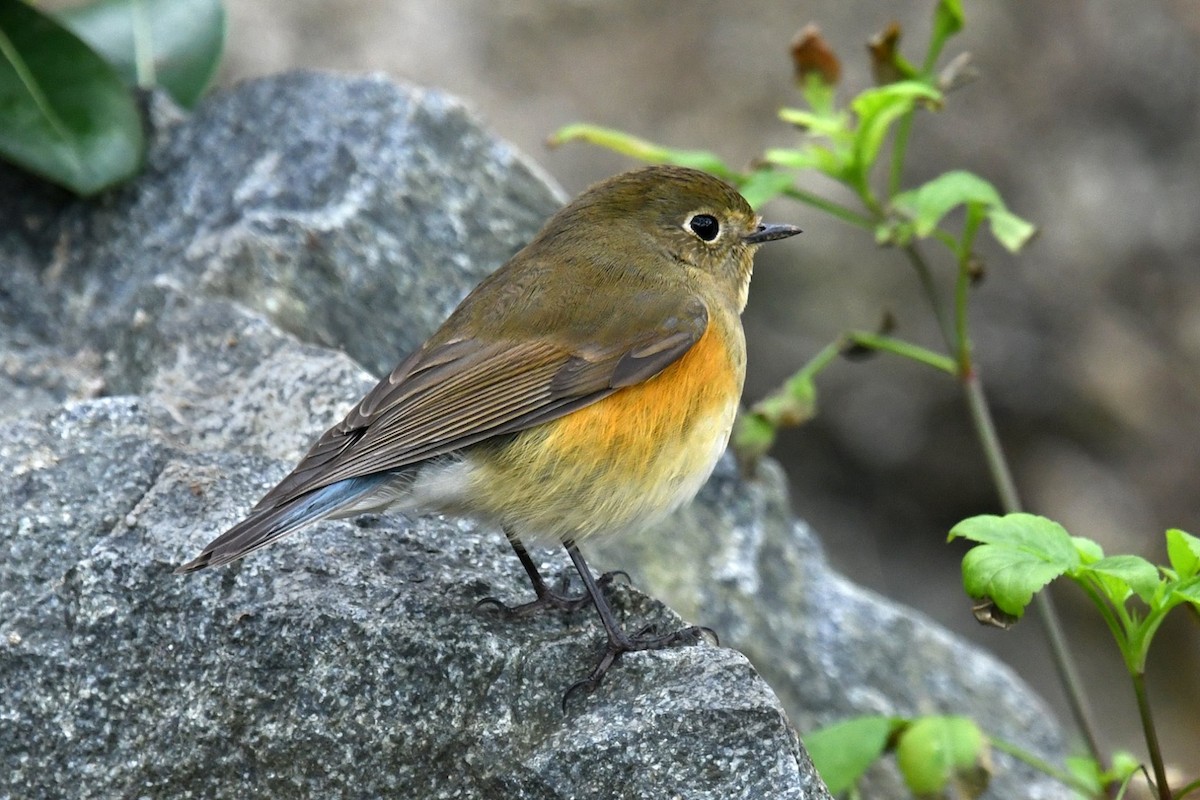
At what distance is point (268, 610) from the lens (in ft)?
9.59

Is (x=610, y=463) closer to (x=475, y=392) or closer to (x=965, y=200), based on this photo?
(x=475, y=392)

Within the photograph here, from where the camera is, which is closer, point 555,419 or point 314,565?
point 314,565

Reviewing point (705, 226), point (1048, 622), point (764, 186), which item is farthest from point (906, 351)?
point (1048, 622)

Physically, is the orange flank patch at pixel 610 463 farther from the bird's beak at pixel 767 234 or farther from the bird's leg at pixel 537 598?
the bird's beak at pixel 767 234

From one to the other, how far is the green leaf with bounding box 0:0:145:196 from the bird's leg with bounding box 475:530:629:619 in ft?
6.47

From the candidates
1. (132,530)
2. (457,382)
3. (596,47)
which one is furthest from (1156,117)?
(132,530)

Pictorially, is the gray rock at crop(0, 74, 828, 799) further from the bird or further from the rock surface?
the bird

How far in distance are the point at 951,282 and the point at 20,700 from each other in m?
5.03

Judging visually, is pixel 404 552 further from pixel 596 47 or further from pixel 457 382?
pixel 596 47

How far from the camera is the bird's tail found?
270 centimetres

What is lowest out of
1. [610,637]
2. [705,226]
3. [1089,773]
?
[1089,773]

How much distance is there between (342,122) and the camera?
457 centimetres

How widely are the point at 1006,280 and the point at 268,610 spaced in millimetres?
4817

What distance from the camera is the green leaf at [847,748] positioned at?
10.8 ft
